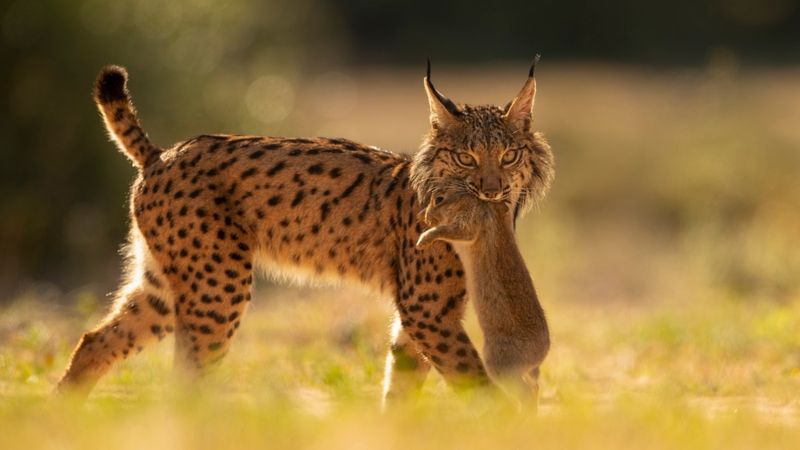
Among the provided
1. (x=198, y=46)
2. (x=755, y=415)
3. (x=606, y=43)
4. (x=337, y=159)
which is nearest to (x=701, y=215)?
(x=198, y=46)

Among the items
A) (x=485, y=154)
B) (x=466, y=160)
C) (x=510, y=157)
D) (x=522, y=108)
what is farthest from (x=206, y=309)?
(x=522, y=108)

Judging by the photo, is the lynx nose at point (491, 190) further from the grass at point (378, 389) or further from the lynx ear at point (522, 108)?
the grass at point (378, 389)

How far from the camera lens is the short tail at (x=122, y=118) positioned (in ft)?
28.6

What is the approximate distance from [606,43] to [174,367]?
33147 millimetres

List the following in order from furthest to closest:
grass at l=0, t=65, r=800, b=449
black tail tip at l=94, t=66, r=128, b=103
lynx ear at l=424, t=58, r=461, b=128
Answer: black tail tip at l=94, t=66, r=128, b=103
lynx ear at l=424, t=58, r=461, b=128
grass at l=0, t=65, r=800, b=449

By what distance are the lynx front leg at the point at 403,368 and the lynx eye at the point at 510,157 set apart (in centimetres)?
112


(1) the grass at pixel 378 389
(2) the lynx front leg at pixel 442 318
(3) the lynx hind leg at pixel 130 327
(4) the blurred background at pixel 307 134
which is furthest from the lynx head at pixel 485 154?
(4) the blurred background at pixel 307 134

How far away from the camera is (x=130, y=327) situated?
859 centimetres

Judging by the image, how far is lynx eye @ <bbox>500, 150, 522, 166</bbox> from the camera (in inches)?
320

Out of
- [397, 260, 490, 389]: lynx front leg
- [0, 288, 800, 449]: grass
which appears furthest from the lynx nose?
[0, 288, 800, 449]: grass

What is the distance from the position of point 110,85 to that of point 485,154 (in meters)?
2.40

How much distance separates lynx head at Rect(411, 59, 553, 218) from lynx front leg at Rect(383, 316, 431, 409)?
842 mm

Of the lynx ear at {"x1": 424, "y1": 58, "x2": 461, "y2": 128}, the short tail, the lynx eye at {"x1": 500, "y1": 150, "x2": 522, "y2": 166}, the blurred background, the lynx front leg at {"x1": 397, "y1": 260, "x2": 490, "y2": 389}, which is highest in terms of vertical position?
the lynx ear at {"x1": 424, "y1": 58, "x2": 461, "y2": 128}

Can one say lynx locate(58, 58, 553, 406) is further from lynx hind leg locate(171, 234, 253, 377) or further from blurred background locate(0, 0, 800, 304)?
blurred background locate(0, 0, 800, 304)
